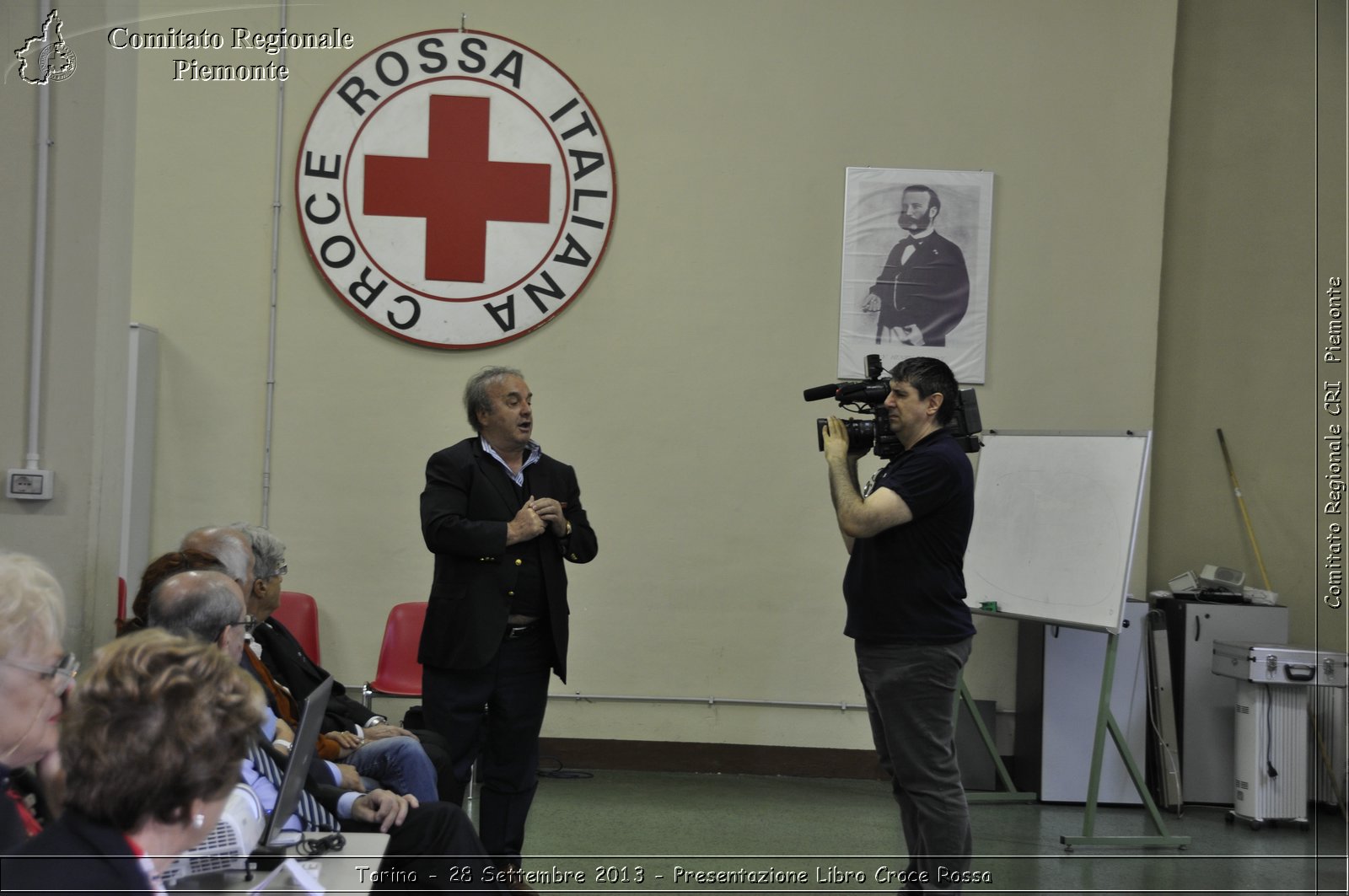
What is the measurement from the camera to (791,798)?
412 centimetres

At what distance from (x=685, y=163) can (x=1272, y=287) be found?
7.92 ft

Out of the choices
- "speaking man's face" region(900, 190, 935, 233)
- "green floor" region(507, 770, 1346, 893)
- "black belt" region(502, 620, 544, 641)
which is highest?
"speaking man's face" region(900, 190, 935, 233)

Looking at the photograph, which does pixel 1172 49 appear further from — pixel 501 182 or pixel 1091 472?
pixel 501 182

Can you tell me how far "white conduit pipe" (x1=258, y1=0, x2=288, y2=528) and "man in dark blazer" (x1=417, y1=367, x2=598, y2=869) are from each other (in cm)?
146

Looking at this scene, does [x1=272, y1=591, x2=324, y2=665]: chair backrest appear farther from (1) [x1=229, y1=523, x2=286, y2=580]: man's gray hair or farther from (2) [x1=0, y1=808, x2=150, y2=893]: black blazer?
(2) [x1=0, y1=808, x2=150, y2=893]: black blazer

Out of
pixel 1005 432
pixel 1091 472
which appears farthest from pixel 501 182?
pixel 1091 472

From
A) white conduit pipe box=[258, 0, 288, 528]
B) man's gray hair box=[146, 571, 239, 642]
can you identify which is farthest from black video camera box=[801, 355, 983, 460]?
white conduit pipe box=[258, 0, 288, 528]

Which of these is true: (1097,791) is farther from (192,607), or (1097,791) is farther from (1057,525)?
(192,607)

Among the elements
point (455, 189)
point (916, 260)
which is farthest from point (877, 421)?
point (455, 189)

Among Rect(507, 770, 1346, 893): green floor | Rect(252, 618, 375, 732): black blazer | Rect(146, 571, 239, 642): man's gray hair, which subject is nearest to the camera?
Rect(146, 571, 239, 642): man's gray hair

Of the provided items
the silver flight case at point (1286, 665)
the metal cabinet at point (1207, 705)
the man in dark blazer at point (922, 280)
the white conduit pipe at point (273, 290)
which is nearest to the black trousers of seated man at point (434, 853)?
the white conduit pipe at point (273, 290)

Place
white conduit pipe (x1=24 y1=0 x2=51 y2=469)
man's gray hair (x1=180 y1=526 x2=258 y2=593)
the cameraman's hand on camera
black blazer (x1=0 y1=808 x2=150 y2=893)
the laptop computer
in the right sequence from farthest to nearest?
the cameraman's hand on camera
white conduit pipe (x1=24 y1=0 x2=51 y2=469)
man's gray hair (x1=180 y1=526 x2=258 y2=593)
the laptop computer
black blazer (x1=0 y1=808 x2=150 y2=893)

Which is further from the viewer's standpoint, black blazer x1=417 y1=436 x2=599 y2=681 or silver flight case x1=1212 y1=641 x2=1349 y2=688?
silver flight case x1=1212 y1=641 x2=1349 y2=688

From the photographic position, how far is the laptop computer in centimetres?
175
